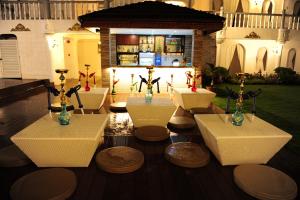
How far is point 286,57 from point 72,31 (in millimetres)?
13926

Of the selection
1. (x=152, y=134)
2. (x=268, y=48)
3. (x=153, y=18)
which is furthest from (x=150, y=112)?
(x=268, y=48)

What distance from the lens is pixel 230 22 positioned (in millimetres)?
13625

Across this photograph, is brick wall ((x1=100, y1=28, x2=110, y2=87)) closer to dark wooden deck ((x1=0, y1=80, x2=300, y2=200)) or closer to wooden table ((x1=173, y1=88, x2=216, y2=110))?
wooden table ((x1=173, y1=88, x2=216, y2=110))

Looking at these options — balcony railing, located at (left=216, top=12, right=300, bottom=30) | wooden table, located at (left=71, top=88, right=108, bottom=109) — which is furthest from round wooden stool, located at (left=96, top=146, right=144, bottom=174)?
balcony railing, located at (left=216, top=12, right=300, bottom=30)

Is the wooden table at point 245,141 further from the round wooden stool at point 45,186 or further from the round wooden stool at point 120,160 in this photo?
the round wooden stool at point 45,186

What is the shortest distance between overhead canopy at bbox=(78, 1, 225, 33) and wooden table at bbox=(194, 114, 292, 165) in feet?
6.14

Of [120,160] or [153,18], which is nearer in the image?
[120,160]

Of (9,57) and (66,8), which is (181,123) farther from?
(9,57)

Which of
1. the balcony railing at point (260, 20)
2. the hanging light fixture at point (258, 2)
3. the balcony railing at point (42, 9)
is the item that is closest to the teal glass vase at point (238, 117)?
the balcony railing at point (42, 9)

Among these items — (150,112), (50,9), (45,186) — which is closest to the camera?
(45,186)

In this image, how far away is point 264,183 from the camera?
238 cm

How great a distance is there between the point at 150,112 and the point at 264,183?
2.44 metres

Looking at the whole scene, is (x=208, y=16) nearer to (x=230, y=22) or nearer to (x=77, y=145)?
(x=77, y=145)

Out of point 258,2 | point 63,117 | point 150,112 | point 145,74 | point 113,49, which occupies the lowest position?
point 150,112
